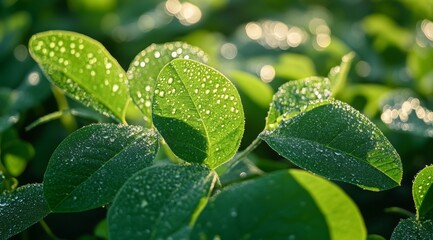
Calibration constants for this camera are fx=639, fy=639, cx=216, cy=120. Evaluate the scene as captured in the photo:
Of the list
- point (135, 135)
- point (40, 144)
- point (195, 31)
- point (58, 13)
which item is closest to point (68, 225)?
point (40, 144)

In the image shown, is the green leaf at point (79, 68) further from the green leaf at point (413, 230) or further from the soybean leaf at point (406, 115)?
the soybean leaf at point (406, 115)

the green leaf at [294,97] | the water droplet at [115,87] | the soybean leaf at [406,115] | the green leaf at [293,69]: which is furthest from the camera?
the green leaf at [293,69]

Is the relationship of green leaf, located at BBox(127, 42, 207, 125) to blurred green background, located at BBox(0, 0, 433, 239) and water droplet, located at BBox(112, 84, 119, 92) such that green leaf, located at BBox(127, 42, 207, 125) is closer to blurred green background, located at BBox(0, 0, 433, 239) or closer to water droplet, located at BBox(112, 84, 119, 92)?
water droplet, located at BBox(112, 84, 119, 92)

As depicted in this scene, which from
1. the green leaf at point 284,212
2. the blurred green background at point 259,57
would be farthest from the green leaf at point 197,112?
the blurred green background at point 259,57

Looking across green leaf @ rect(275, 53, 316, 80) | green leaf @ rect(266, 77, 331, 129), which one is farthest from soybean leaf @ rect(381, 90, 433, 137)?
green leaf @ rect(266, 77, 331, 129)

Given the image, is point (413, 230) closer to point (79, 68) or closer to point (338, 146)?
point (338, 146)

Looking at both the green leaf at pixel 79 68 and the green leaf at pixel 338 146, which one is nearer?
the green leaf at pixel 338 146
